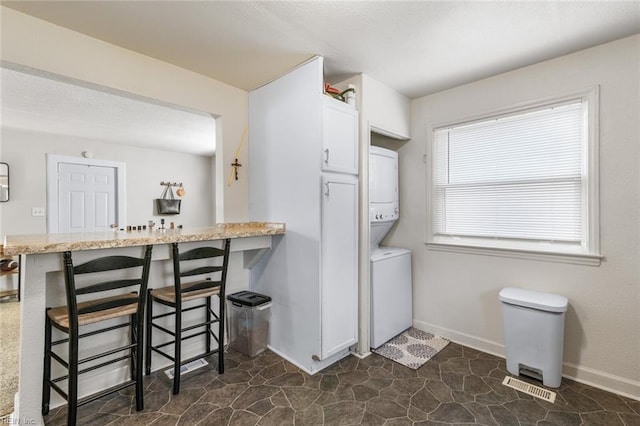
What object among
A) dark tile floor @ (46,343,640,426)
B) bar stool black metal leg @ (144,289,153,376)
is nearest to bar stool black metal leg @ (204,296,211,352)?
dark tile floor @ (46,343,640,426)

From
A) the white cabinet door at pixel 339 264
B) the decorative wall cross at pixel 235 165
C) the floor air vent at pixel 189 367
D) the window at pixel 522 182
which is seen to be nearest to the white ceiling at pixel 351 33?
the window at pixel 522 182

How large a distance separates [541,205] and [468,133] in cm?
89

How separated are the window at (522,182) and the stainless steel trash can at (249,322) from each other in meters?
1.75

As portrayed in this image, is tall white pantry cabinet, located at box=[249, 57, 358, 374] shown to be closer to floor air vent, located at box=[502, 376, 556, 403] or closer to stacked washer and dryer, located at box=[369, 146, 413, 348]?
stacked washer and dryer, located at box=[369, 146, 413, 348]

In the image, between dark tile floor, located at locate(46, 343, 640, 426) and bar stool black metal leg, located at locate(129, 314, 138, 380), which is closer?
dark tile floor, located at locate(46, 343, 640, 426)

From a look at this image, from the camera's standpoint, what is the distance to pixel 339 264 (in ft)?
7.88

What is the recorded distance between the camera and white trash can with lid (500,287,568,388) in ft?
6.81

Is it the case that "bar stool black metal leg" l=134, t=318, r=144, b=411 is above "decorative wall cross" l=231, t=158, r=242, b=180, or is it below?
below

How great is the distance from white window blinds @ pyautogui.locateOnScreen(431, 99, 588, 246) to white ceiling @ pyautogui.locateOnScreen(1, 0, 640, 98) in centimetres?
50

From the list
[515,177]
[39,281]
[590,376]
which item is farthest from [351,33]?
[590,376]

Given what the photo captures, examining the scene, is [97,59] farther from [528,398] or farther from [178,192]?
[178,192]

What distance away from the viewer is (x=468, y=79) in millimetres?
2668

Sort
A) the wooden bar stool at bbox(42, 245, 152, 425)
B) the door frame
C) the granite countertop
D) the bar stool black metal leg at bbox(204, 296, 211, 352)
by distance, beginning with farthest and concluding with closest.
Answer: the door frame → the bar stool black metal leg at bbox(204, 296, 211, 352) → the wooden bar stool at bbox(42, 245, 152, 425) → the granite countertop

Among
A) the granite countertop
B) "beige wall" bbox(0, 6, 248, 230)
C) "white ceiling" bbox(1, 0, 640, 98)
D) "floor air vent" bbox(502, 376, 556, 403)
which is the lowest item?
"floor air vent" bbox(502, 376, 556, 403)
